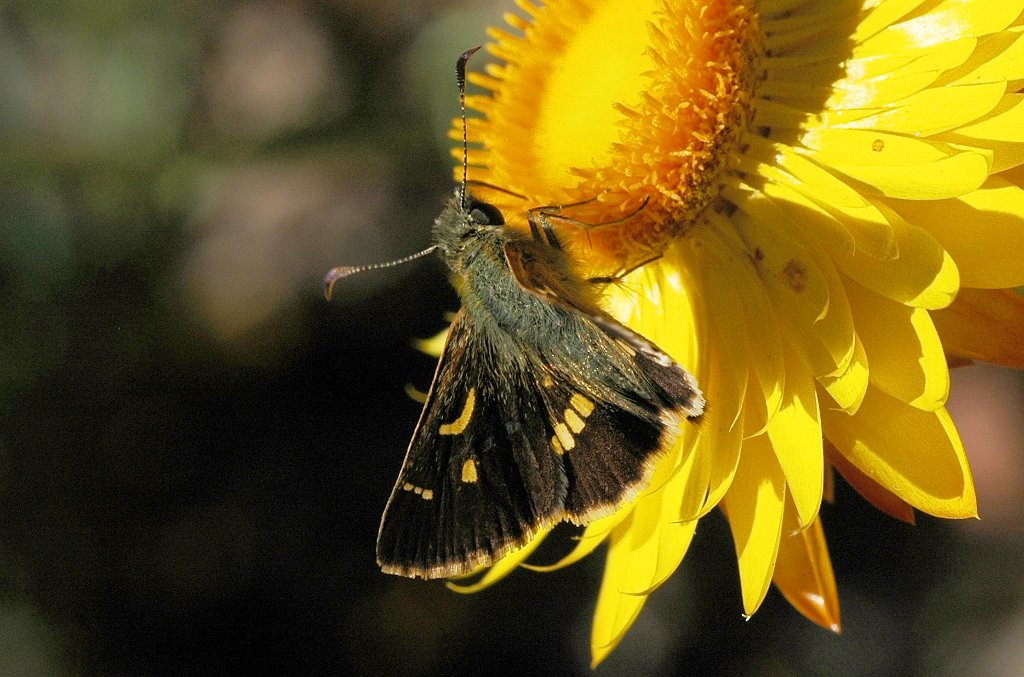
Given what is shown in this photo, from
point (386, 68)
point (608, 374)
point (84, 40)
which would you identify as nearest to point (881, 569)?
point (608, 374)

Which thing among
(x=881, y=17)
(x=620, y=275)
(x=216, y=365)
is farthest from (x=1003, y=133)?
(x=216, y=365)

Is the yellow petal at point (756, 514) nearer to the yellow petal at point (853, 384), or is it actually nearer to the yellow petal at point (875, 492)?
the yellow petal at point (875, 492)

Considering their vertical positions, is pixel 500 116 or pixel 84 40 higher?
pixel 500 116

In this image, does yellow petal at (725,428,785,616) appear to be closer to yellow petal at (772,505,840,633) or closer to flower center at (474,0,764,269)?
yellow petal at (772,505,840,633)

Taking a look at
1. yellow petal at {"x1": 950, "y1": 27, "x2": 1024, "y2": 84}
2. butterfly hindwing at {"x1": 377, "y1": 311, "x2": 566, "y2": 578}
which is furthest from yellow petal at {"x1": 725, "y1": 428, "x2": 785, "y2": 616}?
yellow petal at {"x1": 950, "y1": 27, "x2": 1024, "y2": 84}

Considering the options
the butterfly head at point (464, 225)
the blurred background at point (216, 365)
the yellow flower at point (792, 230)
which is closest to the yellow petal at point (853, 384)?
the yellow flower at point (792, 230)

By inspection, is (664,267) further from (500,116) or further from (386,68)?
(386,68)

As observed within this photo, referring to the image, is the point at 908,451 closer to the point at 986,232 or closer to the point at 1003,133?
the point at 986,232
